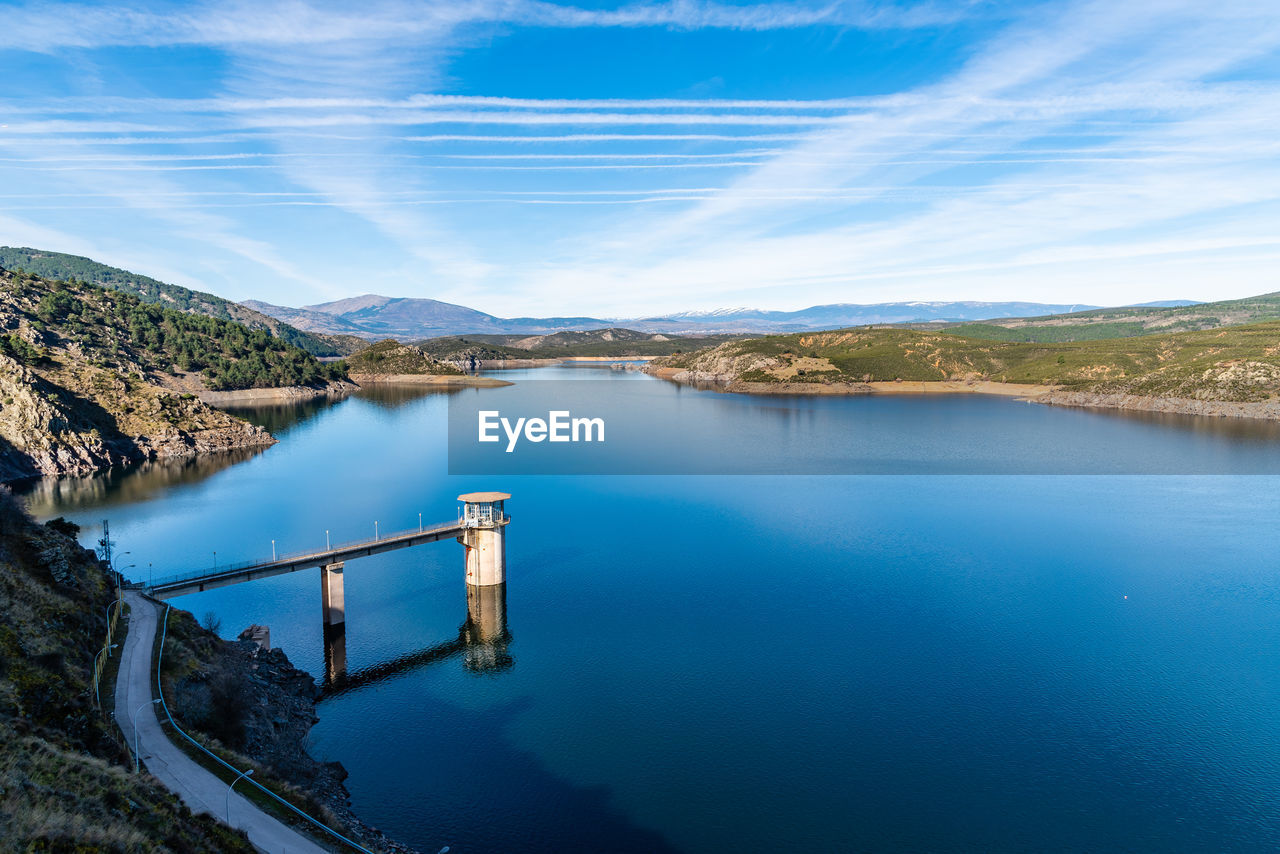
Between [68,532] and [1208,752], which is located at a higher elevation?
[68,532]

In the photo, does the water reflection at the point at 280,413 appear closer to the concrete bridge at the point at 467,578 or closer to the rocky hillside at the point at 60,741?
the concrete bridge at the point at 467,578

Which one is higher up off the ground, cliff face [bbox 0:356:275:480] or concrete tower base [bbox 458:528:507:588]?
cliff face [bbox 0:356:275:480]

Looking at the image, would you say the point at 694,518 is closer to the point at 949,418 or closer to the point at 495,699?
the point at 495,699

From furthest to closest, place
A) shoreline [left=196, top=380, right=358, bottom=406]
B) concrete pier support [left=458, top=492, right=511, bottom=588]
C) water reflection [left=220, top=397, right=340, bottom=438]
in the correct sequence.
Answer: shoreline [left=196, top=380, right=358, bottom=406] → water reflection [left=220, top=397, right=340, bottom=438] → concrete pier support [left=458, top=492, right=511, bottom=588]

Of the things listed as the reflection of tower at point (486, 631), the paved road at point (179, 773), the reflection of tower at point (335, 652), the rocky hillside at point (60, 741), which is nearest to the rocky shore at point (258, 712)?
the paved road at point (179, 773)

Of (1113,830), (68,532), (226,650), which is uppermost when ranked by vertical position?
(68,532)

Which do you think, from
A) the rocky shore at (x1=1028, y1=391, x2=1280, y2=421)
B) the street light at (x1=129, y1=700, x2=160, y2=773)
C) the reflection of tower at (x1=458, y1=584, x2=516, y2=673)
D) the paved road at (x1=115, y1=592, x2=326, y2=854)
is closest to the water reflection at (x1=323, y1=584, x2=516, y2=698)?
the reflection of tower at (x1=458, y1=584, x2=516, y2=673)

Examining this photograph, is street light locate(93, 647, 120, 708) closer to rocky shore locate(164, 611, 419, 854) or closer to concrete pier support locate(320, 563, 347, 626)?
rocky shore locate(164, 611, 419, 854)

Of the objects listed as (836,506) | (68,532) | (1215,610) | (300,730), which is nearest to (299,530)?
(68,532)
